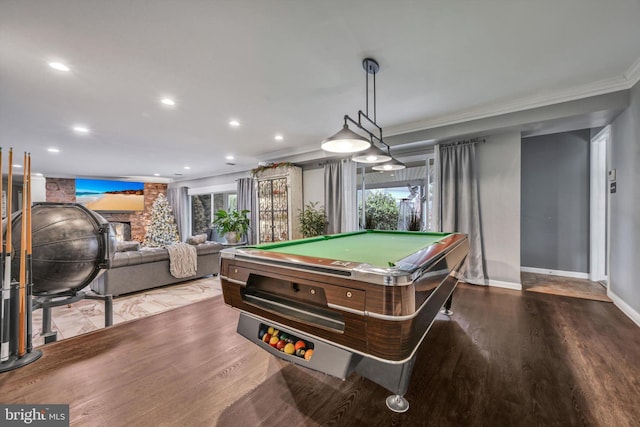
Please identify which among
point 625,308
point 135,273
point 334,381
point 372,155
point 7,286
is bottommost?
point 334,381

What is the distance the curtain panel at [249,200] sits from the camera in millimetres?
6871

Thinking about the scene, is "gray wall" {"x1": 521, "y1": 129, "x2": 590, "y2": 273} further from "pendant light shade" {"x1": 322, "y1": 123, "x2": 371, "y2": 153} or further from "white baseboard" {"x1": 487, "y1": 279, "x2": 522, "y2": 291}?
"pendant light shade" {"x1": 322, "y1": 123, "x2": 371, "y2": 153}

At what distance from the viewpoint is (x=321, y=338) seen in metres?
1.33

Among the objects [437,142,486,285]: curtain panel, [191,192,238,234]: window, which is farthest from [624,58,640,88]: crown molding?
[191,192,238,234]: window

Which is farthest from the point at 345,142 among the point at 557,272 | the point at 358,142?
the point at 557,272

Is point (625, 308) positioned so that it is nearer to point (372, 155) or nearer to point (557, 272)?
point (557, 272)

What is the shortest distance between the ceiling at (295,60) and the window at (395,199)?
1.56m

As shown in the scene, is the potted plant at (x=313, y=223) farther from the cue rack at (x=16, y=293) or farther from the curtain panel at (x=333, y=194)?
the cue rack at (x=16, y=293)

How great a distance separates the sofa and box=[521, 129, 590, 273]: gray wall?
5.90 meters

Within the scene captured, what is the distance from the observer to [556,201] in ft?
14.4

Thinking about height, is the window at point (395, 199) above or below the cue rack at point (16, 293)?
above

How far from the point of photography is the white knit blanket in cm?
436

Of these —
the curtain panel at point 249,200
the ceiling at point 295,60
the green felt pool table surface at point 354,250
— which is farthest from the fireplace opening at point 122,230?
the green felt pool table surface at point 354,250

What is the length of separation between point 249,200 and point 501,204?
5605 mm
